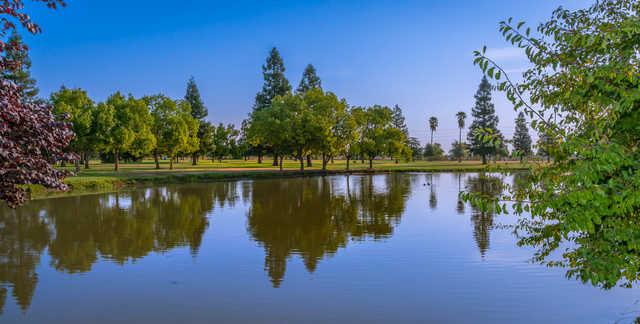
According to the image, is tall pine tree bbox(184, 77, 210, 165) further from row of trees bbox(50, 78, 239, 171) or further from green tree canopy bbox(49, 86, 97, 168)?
green tree canopy bbox(49, 86, 97, 168)

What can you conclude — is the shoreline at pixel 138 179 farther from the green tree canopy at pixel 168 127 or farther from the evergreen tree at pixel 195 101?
the evergreen tree at pixel 195 101

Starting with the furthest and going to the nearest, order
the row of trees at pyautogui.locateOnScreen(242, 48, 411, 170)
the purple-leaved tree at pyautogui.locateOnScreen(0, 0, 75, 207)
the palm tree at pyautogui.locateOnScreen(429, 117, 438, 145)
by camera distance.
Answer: the palm tree at pyautogui.locateOnScreen(429, 117, 438, 145) < the row of trees at pyautogui.locateOnScreen(242, 48, 411, 170) < the purple-leaved tree at pyautogui.locateOnScreen(0, 0, 75, 207)

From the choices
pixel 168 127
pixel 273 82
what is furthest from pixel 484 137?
pixel 273 82

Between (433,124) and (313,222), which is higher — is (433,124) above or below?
above

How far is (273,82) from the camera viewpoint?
8381cm

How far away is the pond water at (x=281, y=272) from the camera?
9.48m

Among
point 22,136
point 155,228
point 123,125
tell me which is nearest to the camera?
point 22,136

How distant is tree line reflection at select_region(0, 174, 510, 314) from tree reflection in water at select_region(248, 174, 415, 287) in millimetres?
31

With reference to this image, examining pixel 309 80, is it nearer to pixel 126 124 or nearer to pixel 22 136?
pixel 126 124

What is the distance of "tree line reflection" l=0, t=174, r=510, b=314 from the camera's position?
544 inches

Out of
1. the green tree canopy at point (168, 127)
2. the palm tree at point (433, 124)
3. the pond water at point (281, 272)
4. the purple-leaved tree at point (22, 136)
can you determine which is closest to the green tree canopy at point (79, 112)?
the green tree canopy at point (168, 127)

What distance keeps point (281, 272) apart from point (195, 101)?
282ft

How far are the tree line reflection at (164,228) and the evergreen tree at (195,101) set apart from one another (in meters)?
62.3

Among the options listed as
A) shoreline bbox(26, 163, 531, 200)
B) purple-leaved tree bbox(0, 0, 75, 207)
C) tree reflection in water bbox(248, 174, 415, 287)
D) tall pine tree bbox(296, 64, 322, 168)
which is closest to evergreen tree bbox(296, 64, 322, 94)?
tall pine tree bbox(296, 64, 322, 168)
